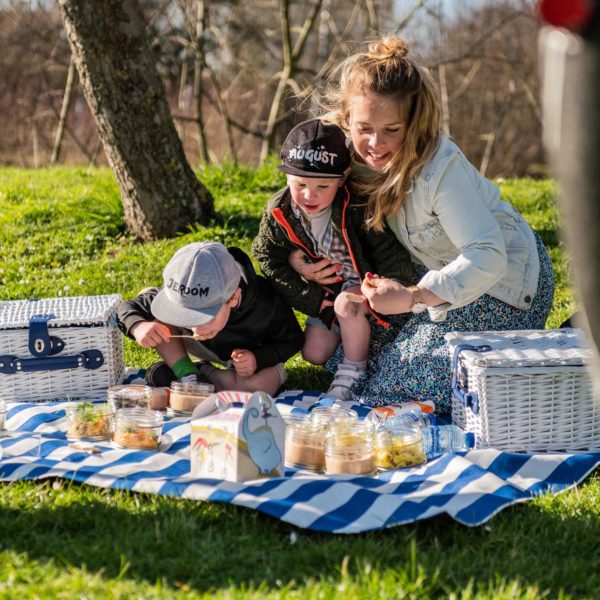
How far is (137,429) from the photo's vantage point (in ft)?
9.96

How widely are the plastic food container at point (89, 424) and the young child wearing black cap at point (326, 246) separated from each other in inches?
39.5

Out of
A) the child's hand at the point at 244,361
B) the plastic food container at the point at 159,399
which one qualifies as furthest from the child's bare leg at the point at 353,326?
the plastic food container at the point at 159,399

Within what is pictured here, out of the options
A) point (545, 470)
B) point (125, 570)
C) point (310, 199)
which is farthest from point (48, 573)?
point (310, 199)

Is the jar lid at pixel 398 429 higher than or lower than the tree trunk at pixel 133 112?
lower

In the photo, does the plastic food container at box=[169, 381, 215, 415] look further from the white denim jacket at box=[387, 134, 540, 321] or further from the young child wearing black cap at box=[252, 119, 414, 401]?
the white denim jacket at box=[387, 134, 540, 321]

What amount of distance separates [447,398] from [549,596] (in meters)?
1.49

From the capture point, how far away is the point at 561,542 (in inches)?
94.1

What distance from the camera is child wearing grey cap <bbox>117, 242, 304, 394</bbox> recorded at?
11.3 ft

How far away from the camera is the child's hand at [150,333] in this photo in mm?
3635

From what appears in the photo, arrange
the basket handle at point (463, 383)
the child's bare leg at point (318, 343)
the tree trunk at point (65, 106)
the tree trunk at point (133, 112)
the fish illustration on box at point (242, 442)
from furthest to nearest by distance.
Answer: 1. the tree trunk at point (65, 106)
2. the tree trunk at point (133, 112)
3. the child's bare leg at point (318, 343)
4. the basket handle at point (463, 383)
5. the fish illustration on box at point (242, 442)

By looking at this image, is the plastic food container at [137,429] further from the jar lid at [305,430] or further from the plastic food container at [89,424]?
the jar lid at [305,430]

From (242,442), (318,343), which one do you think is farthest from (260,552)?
(318,343)

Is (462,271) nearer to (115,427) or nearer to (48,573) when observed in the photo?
(115,427)

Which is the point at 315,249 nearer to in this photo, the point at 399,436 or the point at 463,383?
the point at 463,383
